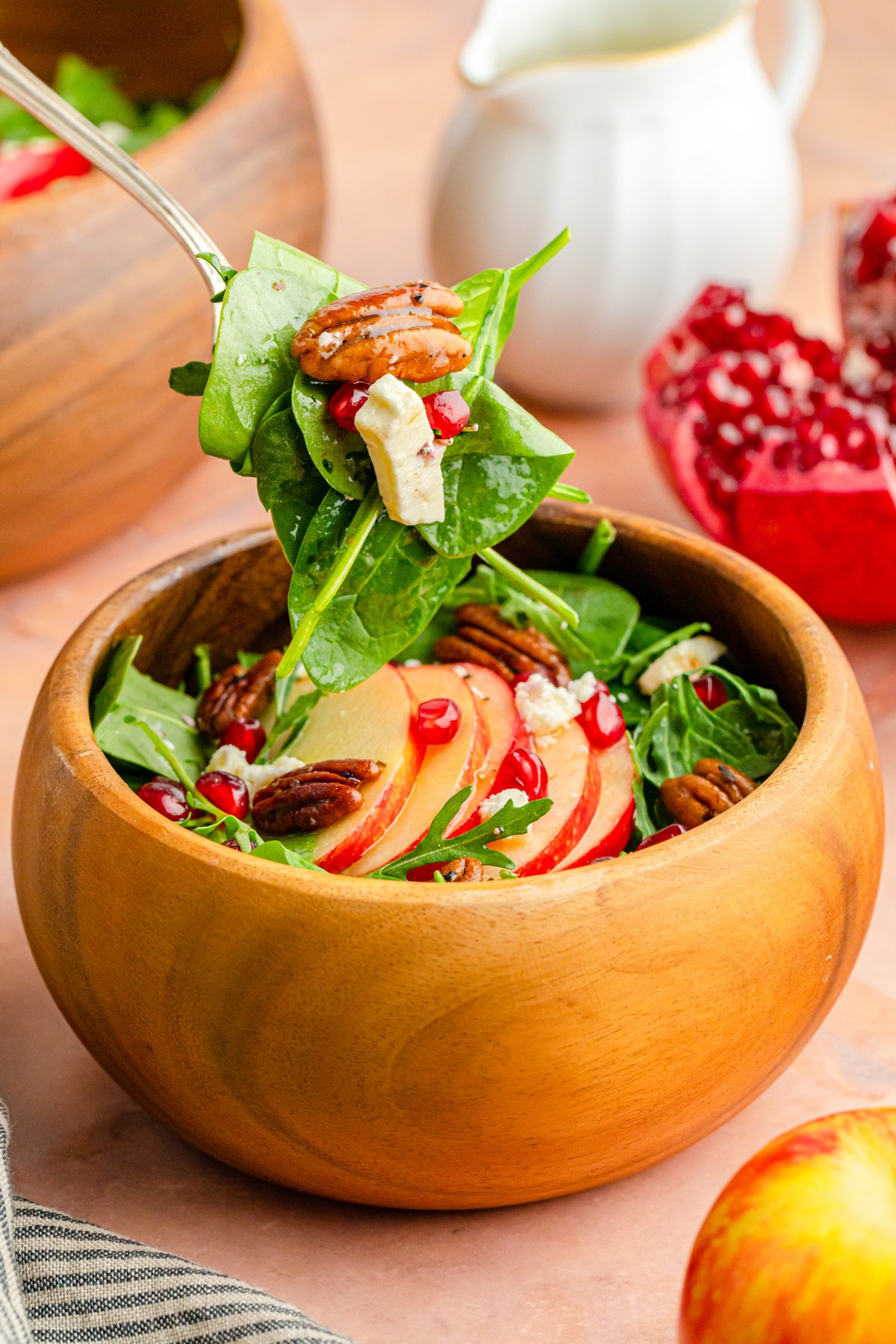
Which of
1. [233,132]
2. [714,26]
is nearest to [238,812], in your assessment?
[233,132]

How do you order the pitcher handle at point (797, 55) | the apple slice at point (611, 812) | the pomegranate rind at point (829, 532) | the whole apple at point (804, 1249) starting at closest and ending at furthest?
the whole apple at point (804, 1249) < the apple slice at point (611, 812) < the pomegranate rind at point (829, 532) < the pitcher handle at point (797, 55)

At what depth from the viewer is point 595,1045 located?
696 millimetres

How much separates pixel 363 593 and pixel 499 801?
0.14 meters

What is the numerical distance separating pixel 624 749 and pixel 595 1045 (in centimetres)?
26

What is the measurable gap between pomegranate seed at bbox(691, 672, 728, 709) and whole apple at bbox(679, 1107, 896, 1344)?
0.34 metres

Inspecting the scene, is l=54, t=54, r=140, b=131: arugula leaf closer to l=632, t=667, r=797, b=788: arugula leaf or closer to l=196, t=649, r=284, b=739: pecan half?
l=196, t=649, r=284, b=739: pecan half

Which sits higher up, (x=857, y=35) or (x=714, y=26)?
(x=714, y=26)

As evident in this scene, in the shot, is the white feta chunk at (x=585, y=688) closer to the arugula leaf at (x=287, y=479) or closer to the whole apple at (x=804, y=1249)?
the arugula leaf at (x=287, y=479)

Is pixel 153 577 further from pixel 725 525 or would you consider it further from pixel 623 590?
pixel 725 525

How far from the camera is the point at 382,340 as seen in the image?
74 cm

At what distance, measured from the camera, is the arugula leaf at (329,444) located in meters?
0.77

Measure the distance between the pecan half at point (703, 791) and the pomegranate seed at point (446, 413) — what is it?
0.25 meters

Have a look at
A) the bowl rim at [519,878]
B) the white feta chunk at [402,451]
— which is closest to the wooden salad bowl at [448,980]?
the bowl rim at [519,878]

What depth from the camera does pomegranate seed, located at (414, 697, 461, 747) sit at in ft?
2.90
